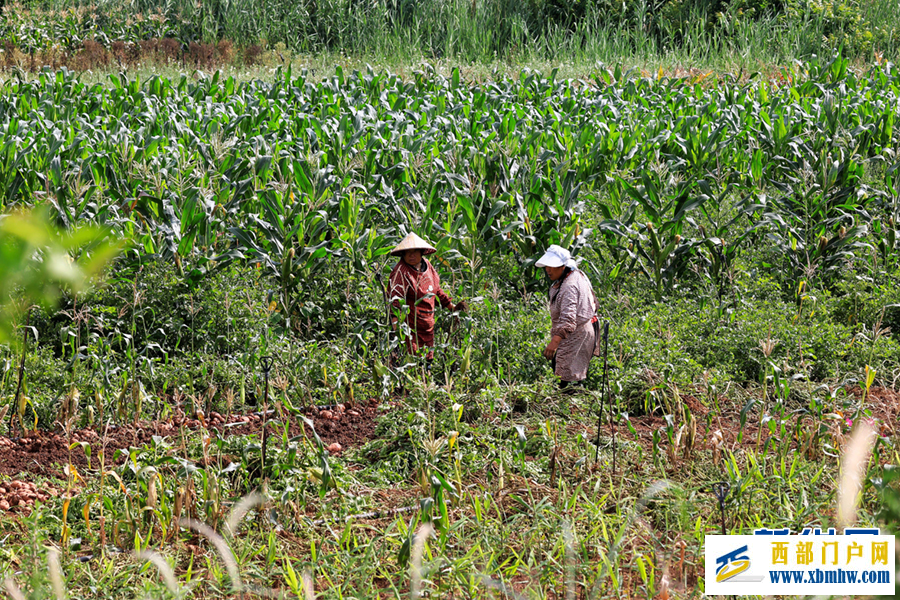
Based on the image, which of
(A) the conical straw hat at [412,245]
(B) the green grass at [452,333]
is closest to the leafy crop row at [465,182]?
(B) the green grass at [452,333]

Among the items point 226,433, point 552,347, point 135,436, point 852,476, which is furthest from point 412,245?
point 852,476

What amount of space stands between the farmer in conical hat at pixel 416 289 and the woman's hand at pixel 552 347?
803 mm

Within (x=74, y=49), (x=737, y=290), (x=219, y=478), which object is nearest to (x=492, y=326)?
(x=737, y=290)

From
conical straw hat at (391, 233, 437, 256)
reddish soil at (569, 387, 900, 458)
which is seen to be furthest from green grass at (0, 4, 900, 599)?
conical straw hat at (391, 233, 437, 256)

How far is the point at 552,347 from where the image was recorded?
5973 mm

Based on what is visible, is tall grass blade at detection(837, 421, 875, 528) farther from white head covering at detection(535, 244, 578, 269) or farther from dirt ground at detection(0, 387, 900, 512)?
white head covering at detection(535, 244, 578, 269)

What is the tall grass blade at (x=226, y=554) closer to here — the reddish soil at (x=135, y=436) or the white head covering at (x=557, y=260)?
the reddish soil at (x=135, y=436)

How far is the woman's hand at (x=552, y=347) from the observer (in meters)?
5.90

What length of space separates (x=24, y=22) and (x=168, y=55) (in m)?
4.15

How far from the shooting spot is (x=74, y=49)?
19.0 metres

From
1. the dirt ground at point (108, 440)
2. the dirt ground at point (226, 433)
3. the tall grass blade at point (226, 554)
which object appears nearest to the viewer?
the tall grass blade at point (226, 554)

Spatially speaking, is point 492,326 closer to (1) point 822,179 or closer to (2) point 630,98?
(1) point 822,179

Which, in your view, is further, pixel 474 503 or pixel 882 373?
pixel 882 373

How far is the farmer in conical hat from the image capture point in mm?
6129
